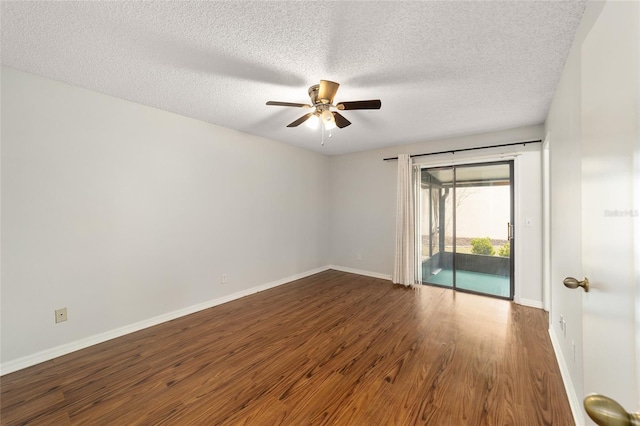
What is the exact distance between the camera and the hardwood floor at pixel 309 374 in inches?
63.9

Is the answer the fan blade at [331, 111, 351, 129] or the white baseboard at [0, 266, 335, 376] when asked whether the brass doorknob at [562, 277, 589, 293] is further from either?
the white baseboard at [0, 266, 335, 376]

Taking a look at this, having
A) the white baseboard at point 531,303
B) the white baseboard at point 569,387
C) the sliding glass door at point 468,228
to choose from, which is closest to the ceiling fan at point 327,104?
the white baseboard at point 569,387

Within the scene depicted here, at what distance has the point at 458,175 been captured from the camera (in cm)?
399

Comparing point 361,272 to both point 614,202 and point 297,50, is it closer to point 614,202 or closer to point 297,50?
point 297,50

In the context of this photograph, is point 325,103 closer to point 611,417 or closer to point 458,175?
point 611,417

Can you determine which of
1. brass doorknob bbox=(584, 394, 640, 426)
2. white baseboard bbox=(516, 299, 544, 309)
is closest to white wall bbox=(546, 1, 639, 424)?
brass doorknob bbox=(584, 394, 640, 426)

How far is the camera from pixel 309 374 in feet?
6.57

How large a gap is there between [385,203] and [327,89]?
296 centimetres

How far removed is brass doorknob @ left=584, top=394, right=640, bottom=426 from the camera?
18.0 inches

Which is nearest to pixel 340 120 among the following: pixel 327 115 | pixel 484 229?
pixel 327 115

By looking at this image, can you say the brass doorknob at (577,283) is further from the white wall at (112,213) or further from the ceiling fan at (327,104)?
the white wall at (112,213)

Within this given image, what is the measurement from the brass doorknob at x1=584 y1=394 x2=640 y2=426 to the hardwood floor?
1.38 metres

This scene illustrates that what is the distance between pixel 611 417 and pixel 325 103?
2260 millimetres

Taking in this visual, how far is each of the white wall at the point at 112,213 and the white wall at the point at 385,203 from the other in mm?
1734
